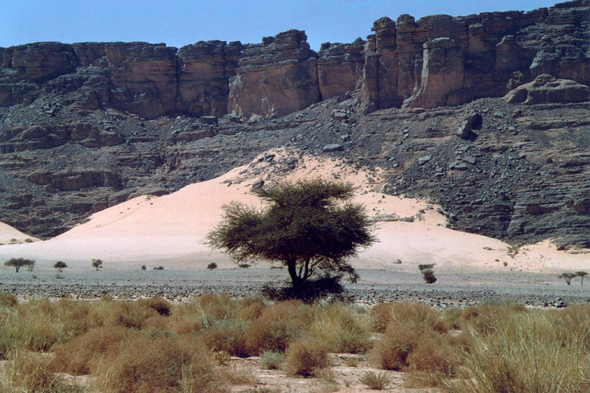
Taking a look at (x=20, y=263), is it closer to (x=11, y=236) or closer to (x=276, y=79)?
(x=11, y=236)

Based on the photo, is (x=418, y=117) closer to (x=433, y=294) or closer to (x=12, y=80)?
(x=433, y=294)

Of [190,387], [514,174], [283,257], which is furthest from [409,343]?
[514,174]

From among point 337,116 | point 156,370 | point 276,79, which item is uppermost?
point 276,79

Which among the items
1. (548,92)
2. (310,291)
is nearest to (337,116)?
(548,92)

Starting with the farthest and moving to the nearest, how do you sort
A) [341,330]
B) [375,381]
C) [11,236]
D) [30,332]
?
[11,236] → [341,330] → [30,332] → [375,381]

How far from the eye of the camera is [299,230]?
16.8m

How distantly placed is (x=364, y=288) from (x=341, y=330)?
38.6 ft

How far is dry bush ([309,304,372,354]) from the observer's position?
32.4 ft

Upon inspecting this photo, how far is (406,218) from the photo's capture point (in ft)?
142

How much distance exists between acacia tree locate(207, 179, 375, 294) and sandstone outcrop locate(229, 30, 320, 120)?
172 feet

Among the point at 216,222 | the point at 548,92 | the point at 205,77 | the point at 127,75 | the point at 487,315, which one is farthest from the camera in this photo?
the point at 205,77

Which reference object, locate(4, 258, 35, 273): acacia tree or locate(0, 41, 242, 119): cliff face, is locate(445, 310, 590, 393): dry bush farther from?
locate(0, 41, 242, 119): cliff face

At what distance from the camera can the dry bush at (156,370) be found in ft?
20.4

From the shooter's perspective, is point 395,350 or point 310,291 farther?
point 310,291
